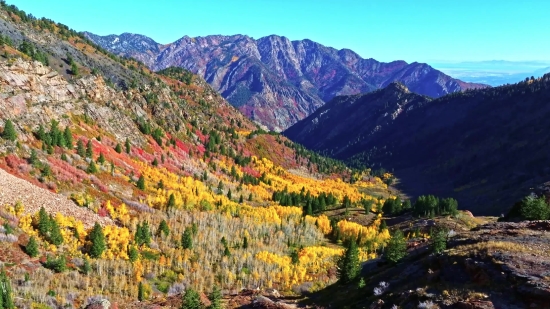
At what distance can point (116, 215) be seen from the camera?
9800cm

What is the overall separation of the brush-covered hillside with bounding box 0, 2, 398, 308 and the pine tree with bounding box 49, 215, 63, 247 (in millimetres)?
189

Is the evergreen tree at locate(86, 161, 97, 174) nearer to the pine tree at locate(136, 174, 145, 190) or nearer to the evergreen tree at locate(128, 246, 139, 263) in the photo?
the pine tree at locate(136, 174, 145, 190)

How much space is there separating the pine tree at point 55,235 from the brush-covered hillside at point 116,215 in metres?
0.19

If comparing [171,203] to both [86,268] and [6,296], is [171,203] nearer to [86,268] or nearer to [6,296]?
[86,268]

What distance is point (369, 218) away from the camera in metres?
164

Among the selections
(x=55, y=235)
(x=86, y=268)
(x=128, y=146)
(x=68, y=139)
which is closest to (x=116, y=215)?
(x=55, y=235)

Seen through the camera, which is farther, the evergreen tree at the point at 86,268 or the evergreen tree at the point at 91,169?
the evergreen tree at the point at 91,169

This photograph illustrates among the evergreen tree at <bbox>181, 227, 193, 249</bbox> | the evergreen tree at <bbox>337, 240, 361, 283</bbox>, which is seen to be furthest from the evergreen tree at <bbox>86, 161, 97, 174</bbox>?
the evergreen tree at <bbox>337, 240, 361, 283</bbox>

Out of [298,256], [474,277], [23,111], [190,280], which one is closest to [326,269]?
[298,256]

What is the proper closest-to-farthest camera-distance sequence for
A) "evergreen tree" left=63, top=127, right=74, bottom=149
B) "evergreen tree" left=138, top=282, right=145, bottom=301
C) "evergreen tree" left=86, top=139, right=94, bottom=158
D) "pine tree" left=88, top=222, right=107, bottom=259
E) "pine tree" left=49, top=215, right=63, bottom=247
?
"evergreen tree" left=138, top=282, right=145, bottom=301
"pine tree" left=49, top=215, right=63, bottom=247
"pine tree" left=88, top=222, right=107, bottom=259
"evergreen tree" left=63, top=127, right=74, bottom=149
"evergreen tree" left=86, top=139, right=94, bottom=158

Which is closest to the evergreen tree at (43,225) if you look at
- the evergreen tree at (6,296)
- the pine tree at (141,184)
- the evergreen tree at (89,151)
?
the evergreen tree at (6,296)

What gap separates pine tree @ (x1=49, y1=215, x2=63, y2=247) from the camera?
71938 millimetres

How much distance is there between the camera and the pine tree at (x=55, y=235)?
7194cm

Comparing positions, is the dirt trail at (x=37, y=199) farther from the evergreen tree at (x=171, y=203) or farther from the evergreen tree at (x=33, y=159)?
the evergreen tree at (x=171, y=203)
